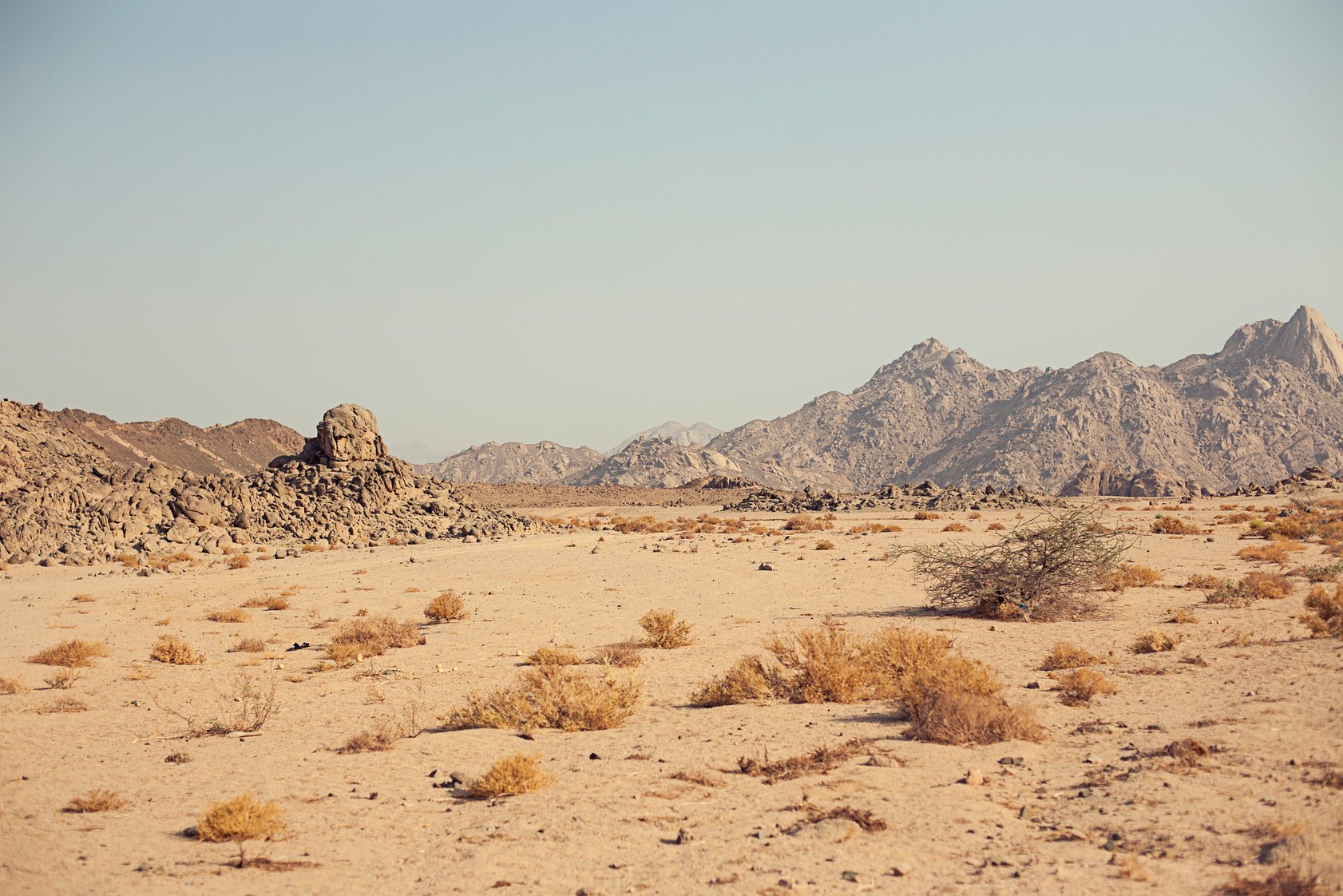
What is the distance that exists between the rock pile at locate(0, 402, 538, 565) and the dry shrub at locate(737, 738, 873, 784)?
26.8 meters

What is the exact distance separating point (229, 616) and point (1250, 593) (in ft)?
62.3

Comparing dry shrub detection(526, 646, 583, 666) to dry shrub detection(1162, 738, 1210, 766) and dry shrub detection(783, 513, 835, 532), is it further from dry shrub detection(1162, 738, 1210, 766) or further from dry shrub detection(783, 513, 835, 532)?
dry shrub detection(783, 513, 835, 532)

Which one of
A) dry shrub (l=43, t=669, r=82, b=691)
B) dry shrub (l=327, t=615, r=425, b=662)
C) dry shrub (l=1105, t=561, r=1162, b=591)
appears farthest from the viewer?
dry shrub (l=1105, t=561, r=1162, b=591)

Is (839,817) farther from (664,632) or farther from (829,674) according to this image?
(664,632)

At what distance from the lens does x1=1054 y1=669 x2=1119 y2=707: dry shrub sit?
10.0 m

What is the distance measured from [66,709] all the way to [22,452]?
27629 mm

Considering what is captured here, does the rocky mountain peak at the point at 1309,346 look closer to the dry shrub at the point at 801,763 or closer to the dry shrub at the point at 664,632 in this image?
the dry shrub at the point at 664,632

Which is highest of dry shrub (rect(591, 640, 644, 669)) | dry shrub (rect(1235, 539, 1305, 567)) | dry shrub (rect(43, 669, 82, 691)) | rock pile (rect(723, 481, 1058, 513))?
rock pile (rect(723, 481, 1058, 513))

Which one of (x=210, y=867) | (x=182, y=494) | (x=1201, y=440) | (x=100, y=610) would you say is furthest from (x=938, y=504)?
(x=1201, y=440)

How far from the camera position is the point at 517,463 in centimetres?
13762

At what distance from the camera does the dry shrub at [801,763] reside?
8.09 m

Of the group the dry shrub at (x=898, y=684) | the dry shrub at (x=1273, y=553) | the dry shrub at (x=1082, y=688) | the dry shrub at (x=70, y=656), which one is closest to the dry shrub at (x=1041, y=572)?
the dry shrub at (x=898, y=684)

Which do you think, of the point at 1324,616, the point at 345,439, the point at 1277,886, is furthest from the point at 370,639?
the point at 345,439

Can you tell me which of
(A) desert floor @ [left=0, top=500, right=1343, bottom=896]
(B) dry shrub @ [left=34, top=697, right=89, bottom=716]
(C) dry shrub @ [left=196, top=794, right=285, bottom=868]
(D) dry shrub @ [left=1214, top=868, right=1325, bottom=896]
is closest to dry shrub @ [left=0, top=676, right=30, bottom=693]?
(A) desert floor @ [left=0, top=500, right=1343, bottom=896]
